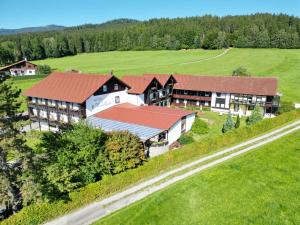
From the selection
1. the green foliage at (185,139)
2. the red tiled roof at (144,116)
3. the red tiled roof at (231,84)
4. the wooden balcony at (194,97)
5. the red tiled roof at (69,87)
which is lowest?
the green foliage at (185,139)


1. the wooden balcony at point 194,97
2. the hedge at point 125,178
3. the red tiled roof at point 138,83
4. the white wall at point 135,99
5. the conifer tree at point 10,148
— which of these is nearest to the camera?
the conifer tree at point 10,148

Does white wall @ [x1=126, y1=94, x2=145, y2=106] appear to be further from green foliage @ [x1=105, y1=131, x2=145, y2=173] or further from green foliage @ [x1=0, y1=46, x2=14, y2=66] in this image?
green foliage @ [x1=0, y1=46, x2=14, y2=66]

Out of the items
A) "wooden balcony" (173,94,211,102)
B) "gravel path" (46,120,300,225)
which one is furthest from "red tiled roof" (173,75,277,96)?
"gravel path" (46,120,300,225)

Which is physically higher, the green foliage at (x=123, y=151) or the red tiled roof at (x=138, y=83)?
the red tiled roof at (x=138, y=83)

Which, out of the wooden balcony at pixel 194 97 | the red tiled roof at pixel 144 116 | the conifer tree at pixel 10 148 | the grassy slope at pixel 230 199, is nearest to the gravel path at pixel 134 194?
the grassy slope at pixel 230 199

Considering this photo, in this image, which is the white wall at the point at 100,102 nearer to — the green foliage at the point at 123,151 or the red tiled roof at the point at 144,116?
the red tiled roof at the point at 144,116

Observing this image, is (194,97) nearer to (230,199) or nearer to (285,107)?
(285,107)
